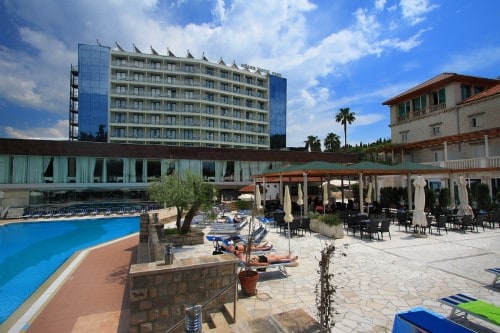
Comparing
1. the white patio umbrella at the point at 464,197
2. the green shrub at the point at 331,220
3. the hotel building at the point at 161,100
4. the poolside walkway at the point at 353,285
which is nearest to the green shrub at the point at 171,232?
the poolside walkway at the point at 353,285

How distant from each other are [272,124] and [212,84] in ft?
55.0

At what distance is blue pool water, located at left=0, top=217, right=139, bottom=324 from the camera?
30.0 feet

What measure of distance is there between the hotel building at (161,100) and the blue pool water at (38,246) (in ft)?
105

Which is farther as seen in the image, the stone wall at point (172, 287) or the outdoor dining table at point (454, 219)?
the outdoor dining table at point (454, 219)

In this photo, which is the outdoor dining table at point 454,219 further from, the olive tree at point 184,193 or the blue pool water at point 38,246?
the blue pool water at point 38,246

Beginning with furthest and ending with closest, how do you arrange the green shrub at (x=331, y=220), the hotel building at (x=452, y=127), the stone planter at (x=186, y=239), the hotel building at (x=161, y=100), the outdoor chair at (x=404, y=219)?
1. the hotel building at (x=161, y=100)
2. the hotel building at (x=452, y=127)
3. the outdoor chair at (x=404, y=219)
4. the green shrub at (x=331, y=220)
5. the stone planter at (x=186, y=239)

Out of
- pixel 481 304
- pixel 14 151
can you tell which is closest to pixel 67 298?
pixel 481 304

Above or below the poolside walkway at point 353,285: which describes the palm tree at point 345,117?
above

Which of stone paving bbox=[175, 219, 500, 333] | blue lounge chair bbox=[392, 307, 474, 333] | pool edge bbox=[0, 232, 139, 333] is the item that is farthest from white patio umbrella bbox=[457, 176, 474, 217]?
pool edge bbox=[0, 232, 139, 333]

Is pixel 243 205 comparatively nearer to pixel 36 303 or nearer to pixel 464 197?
pixel 464 197

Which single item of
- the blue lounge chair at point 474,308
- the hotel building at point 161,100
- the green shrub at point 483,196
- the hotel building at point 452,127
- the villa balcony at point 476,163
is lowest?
the blue lounge chair at point 474,308

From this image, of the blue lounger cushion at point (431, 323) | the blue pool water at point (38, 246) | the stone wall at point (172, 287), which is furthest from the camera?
the blue pool water at point (38, 246)

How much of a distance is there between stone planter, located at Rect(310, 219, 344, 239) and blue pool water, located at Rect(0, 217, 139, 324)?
11.4 metres

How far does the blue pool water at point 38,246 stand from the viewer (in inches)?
360
